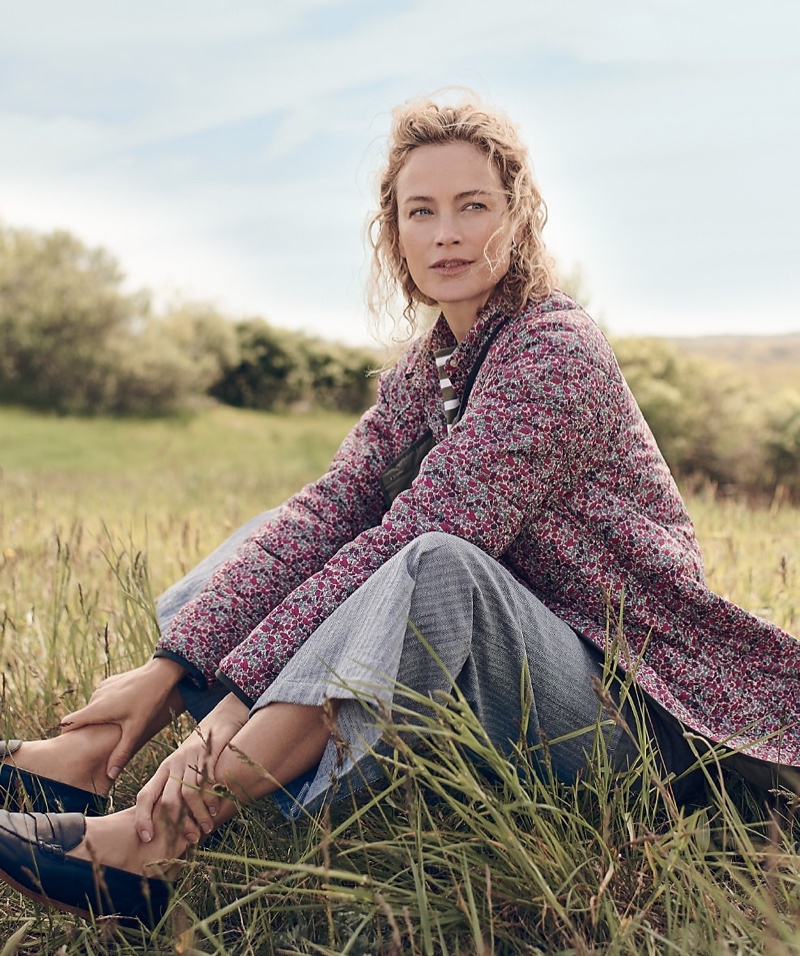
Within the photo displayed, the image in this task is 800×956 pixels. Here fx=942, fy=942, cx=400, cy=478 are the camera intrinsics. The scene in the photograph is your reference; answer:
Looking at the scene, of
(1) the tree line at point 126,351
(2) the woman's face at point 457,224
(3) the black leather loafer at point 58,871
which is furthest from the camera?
(1) the tree line at point 126,351

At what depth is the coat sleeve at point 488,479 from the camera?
69.9 inches

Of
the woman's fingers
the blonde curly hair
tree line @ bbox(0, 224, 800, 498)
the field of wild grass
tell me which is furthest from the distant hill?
the woman's fingers

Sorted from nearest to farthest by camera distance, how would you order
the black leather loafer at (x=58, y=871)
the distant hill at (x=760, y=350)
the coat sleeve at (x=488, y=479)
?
the black leather loafer at (x=58, y=871) < the coat sleeve at (x=488, y=479) < the distant hill at (x=760, y=350)

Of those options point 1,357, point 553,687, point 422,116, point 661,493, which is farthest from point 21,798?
point 1,357

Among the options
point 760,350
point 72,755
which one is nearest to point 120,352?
point 760,350

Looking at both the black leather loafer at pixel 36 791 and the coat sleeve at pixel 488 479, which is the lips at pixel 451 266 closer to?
the coat sleeve at pixel 488 479

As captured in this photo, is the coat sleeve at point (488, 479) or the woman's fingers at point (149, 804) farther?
the coat sleeve at point (488, 479)

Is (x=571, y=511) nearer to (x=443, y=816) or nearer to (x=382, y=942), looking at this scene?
(x=443, y=816)

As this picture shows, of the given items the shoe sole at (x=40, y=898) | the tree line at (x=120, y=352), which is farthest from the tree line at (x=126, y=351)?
the shoe sole at (x=40, y=898)

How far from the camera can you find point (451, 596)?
1621mm

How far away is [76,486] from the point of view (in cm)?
937

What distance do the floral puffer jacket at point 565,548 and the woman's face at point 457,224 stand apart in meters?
0.09

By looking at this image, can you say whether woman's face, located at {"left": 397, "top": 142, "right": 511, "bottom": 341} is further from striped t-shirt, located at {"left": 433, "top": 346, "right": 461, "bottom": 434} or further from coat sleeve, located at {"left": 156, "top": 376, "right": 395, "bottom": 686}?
coat sleeve, located at {"left": 156, "top": 376, "right": 395, "bottom": 686}

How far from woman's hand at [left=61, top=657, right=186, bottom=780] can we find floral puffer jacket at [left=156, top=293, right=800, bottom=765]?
0.16 feet
